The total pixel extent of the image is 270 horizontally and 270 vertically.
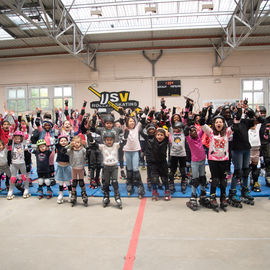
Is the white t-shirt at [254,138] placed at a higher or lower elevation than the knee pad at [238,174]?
higher

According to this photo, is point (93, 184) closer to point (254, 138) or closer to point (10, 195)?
point (10, 195)

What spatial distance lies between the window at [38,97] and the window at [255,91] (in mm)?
9652

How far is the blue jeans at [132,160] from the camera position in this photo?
461cm

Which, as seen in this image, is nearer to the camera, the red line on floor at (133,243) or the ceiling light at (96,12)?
the red line on floor at (133,243)

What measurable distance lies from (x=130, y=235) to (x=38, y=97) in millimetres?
13000

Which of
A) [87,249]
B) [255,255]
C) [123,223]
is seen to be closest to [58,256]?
[87,249]

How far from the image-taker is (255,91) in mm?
12938

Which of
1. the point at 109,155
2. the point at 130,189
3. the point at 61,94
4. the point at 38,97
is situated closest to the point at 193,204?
the point at 130,189

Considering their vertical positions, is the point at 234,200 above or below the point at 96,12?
below

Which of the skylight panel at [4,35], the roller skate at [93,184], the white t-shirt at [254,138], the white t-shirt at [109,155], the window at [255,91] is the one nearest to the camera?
the white t-shirt at [109,155]

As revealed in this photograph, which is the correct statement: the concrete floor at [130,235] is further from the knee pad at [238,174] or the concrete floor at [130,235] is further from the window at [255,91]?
the window at [255,91]

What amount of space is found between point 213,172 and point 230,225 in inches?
33.9

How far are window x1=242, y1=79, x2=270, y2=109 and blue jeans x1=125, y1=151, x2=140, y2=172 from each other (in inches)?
412

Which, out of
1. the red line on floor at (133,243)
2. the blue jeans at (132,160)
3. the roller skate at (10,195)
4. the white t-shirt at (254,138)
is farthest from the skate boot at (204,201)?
the roller skate at (10,195)
